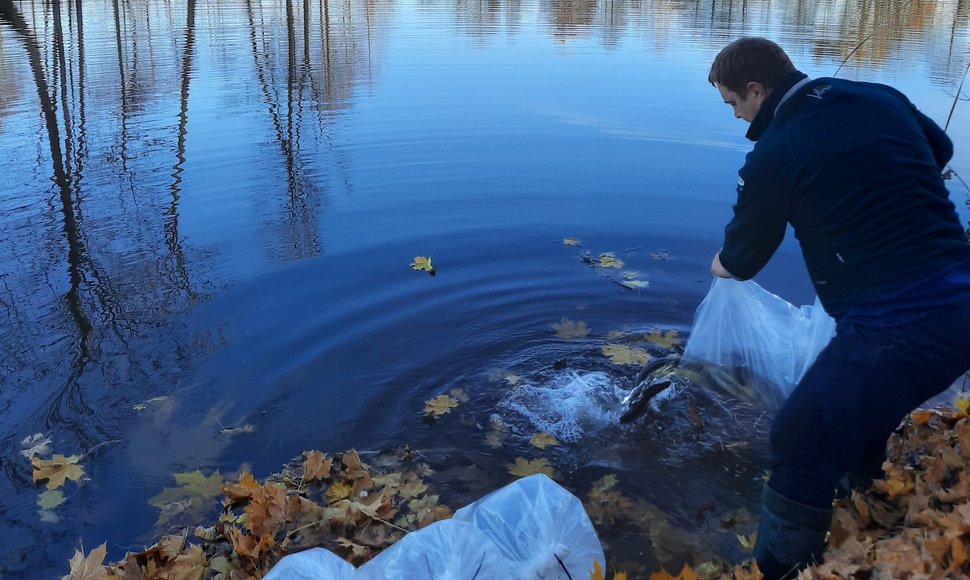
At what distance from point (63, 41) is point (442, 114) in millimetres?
13570

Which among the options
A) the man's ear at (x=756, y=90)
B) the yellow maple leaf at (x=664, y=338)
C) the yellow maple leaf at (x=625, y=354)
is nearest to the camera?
the man's ear at (x=756, y=90)

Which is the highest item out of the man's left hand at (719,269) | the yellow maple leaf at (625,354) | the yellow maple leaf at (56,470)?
the man's left hand at (719,269)

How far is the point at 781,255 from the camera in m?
7.14

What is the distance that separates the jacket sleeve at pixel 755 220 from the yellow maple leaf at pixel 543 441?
1.89 meters

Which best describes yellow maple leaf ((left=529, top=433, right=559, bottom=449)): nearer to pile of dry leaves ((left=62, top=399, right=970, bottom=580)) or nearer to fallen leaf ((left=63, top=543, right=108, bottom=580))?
pile of dry leaves ((left=62, top=399, right=970, bottom=580))

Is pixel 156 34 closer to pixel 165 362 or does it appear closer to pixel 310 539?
pixel 165 362

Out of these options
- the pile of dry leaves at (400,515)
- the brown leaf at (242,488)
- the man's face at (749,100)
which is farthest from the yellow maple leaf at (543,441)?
the man's face at (749,100)

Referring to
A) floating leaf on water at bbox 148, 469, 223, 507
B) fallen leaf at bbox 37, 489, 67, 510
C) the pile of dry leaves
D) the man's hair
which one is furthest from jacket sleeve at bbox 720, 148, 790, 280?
fallen leaf at bbox 37, 489, 67, 510

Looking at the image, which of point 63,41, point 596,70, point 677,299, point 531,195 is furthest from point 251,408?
point 63,41

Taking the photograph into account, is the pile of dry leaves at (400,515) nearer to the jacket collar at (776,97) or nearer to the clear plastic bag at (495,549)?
the clear plastic bag at (495,549)

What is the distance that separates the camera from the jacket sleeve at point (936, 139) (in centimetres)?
289

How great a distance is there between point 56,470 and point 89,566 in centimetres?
107

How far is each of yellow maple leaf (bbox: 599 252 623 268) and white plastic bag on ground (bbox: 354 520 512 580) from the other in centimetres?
461

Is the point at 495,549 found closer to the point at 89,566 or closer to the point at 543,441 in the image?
the point at 543,441
